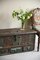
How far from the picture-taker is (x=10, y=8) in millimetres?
2863

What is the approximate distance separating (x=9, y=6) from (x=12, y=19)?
11.1 inches

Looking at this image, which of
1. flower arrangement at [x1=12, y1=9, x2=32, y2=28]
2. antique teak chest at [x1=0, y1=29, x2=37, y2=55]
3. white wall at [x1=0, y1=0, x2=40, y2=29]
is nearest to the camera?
antique teak chest at [x1=0, y1=29, x2=37, y2=55]

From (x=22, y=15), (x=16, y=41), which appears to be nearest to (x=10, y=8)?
(x=22, y=15)

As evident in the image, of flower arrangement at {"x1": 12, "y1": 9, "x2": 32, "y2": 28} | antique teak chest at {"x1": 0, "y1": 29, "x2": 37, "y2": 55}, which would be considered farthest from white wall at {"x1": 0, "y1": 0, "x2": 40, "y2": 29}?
antique teak chest at {"x1": 0, "y1": 29, "x2": 37, "y2": 55}

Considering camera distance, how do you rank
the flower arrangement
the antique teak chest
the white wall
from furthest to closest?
the white wall, the flower arrangement, the antique teak chest

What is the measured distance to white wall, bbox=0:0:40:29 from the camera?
283cm

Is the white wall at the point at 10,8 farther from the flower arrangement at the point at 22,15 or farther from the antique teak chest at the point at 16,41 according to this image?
the antique teak chest at the point at 16,41

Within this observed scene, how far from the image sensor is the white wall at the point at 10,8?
2.83 m

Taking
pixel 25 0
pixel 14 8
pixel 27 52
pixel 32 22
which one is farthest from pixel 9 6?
pixel 27 52

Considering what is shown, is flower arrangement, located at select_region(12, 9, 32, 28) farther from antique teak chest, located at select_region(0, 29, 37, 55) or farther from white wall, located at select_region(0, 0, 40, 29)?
antique teak chest, located at select_region(0, 29, 37, 55)

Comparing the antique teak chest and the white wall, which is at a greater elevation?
the white wall

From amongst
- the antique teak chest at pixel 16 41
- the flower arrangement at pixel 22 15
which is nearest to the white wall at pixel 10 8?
the flower arrangement at pixel 22 15

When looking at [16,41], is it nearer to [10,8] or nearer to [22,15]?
[22,15]

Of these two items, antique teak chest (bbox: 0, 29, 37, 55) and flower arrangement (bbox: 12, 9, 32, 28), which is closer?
antique teak chest (bbox: 0, 29, 37, 55)
